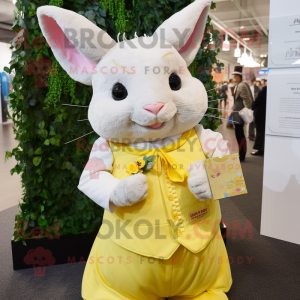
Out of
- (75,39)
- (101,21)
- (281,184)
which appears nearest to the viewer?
(75,39)

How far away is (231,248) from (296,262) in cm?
46

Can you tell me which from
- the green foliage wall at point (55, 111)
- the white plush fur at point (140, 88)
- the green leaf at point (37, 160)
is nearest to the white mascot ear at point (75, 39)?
the white plush fur at point (140, 88)

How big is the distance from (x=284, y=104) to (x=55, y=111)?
163cm

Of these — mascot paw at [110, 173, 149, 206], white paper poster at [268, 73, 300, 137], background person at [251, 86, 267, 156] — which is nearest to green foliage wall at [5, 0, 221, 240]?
white paper poster at [268, 73, 300, 137]

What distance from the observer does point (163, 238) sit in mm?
1345

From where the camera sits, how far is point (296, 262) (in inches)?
88.7

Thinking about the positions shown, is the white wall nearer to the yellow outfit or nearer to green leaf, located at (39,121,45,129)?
the yellow outfit

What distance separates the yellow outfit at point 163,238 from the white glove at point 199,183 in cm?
6

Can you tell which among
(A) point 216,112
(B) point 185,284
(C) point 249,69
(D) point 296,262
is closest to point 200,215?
(B) point 185,284

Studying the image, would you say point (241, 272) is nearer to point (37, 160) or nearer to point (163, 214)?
point (163, 214)

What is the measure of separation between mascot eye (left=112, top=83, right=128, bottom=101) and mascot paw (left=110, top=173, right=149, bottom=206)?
0.33m

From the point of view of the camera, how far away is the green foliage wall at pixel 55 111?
196 cm

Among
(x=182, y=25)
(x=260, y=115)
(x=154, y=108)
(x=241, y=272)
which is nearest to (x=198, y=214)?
(x=154, y=108)

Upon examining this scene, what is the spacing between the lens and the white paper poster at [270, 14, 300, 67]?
87.5 inches
